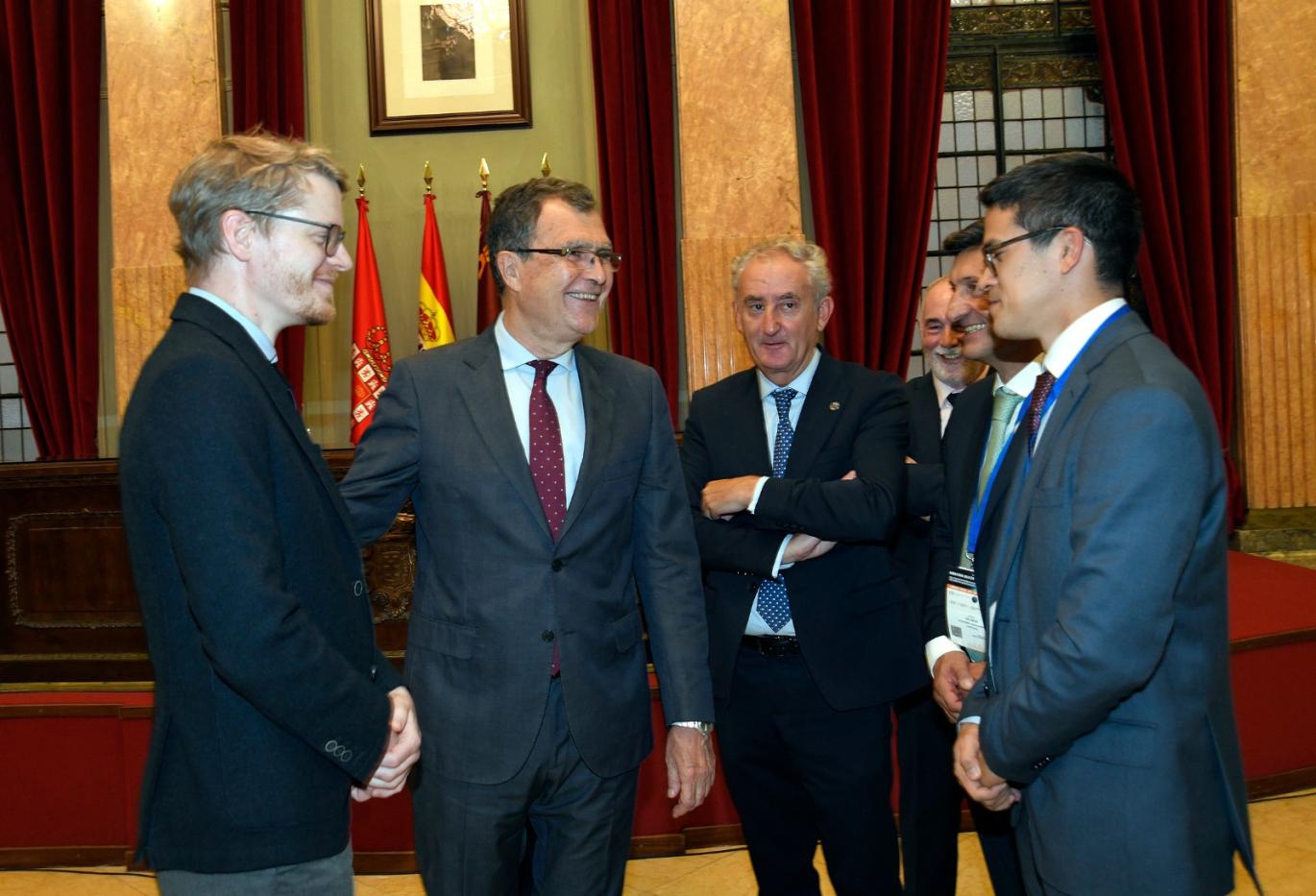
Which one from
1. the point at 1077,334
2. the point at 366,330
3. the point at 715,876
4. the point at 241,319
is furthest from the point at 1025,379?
the point at 366,330

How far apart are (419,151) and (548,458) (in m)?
5.02

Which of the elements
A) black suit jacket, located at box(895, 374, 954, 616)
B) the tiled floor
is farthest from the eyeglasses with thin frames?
the tiled floor

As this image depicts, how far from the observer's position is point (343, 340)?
677 centimetres

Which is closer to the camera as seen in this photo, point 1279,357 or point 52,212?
point 1279,357

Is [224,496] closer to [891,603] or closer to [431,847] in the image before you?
[431,847]

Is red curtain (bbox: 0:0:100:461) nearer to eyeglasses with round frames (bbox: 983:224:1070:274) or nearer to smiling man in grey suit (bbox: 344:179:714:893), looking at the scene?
smiling man in grey suit (bbox: 344:179:714:893)

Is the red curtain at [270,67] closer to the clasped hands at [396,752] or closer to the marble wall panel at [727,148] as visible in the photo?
the marble wall panel at [727,148]

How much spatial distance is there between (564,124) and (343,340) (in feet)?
6.15

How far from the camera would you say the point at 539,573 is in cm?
209

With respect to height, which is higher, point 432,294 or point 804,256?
point 432,294

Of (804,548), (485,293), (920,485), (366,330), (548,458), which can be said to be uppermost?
(485,293)

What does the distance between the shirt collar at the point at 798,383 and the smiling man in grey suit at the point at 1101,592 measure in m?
0.90

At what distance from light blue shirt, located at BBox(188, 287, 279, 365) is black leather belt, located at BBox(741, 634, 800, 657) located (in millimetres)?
1363

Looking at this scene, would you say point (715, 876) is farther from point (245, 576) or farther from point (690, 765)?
point (245, 576)
